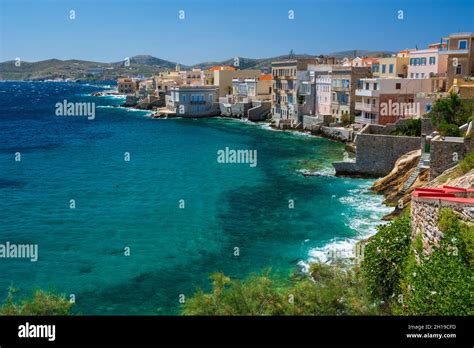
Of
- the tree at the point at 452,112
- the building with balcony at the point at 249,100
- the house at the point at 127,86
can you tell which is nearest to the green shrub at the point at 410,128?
the tree at the point at 452,112

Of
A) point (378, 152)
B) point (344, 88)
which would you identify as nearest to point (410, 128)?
point (378, 152)

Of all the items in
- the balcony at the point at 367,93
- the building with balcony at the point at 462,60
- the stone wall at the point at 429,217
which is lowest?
the stone wall at the point at 429,217

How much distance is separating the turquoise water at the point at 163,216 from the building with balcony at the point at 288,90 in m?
12.7

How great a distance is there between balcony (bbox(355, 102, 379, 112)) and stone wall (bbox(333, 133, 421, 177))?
44.6 ft

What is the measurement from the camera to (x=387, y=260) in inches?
425

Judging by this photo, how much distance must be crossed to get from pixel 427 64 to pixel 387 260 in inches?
1688

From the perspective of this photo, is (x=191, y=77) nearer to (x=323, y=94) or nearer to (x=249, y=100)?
(x=249, y=100)

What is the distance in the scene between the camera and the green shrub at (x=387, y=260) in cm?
1053

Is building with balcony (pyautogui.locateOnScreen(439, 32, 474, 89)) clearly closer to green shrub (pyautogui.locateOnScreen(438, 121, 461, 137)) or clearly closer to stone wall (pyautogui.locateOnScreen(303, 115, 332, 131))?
stone wall (pyautogui.locateOnScreen(303, 115, 332, 131))

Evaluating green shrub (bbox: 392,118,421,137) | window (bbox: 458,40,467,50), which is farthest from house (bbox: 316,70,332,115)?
green shrub (bbox: 392,118,421,137)

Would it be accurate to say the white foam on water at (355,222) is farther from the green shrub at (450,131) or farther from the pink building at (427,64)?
the pink building at (427,64)

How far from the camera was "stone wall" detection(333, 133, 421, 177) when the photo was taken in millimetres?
34125
